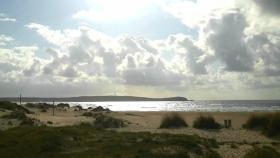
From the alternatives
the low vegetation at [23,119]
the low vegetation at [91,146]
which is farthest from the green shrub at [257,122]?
the low vegetation at [23,119]

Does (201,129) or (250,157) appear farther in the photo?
(201,129)

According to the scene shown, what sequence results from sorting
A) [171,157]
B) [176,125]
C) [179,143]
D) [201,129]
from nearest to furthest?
[171,157]
[179,143]
[201,129]
[176,125]

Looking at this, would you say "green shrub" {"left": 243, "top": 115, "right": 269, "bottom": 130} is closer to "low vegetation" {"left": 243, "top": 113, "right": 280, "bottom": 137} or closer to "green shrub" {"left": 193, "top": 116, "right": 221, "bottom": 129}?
"low vegetation" {"left": 243, "top": 113, "right": 280, "bottom": 137}

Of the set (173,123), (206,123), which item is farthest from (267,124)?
(173,123)

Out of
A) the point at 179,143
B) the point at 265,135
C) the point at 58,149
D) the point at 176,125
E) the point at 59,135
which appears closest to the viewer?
the point at 58,149

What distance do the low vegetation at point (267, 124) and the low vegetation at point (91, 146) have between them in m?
8.03

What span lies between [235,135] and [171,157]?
12.0m

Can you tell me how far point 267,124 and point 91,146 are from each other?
15.3 m

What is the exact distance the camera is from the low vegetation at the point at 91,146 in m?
16.3

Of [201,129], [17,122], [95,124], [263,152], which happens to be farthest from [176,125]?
[263,152]

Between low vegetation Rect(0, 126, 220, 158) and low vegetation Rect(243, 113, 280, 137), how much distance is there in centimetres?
803

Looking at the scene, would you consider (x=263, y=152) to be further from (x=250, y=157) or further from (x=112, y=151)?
(x=112, y=151)

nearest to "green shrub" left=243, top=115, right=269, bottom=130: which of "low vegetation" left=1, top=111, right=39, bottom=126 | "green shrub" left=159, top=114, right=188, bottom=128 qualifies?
"green shrub" left=159, top=114, right=188, bottom=128

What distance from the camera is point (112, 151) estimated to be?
16.9 meters
